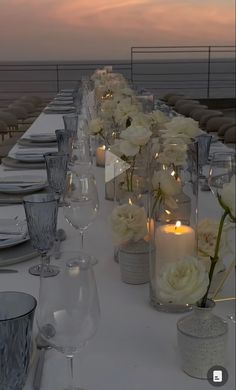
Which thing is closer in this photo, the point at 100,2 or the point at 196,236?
the point at 196,236

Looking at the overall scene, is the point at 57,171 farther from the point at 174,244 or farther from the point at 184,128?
the point at 174,244

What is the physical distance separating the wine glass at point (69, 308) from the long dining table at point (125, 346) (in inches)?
2.9

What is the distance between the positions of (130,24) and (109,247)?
8398 millimetres

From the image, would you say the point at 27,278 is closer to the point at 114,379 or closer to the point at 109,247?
the point at 109,247

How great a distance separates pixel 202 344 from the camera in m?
0.80

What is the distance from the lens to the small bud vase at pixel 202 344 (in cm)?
80

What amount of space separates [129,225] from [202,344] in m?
0.35

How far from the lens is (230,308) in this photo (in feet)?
3.22

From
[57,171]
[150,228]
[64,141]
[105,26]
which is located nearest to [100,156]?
[64,141]

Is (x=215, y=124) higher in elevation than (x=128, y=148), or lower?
lower

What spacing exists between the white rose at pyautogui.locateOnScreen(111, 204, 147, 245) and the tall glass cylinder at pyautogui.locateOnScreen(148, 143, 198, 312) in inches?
1.7

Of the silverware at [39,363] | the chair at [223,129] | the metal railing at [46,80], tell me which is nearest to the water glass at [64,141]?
the silverware at [39,363]

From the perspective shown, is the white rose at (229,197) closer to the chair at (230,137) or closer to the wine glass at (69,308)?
the wine glass at (69,308)

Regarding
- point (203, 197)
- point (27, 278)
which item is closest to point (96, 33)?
point (203, 197)
